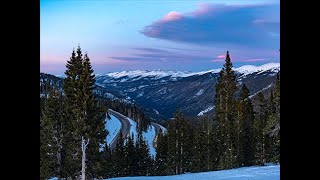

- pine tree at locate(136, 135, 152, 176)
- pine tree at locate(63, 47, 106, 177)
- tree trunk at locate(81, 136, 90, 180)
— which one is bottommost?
pine tree at locate(136, 135, 152, 176)

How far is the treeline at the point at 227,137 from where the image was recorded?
110 ft

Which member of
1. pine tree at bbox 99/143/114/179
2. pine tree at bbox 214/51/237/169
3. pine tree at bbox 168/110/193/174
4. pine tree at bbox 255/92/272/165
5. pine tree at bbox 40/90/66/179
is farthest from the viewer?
pine tree at bbox 168/110/193/174

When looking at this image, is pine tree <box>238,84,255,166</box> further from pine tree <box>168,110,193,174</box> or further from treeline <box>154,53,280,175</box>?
pine tree <box>168,110,193,174</box>

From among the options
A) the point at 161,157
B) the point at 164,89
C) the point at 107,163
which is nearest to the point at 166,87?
the point at 164,89

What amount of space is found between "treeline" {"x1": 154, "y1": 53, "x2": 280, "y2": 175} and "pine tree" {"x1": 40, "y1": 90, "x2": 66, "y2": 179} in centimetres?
1223

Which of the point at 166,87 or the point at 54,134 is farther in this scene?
the point at 166,87

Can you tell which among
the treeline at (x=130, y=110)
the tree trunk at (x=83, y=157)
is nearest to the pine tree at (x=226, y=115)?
the tree trunk at (x=83, y=157)

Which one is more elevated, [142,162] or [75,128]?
[75,128]

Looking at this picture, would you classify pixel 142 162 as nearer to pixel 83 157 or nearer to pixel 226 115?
pixel 226 115

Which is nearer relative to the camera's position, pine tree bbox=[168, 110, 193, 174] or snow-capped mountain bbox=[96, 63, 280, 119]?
pine tree bbox=[168, 110, 193, 174]

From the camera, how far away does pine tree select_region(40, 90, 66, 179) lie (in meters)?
25.8

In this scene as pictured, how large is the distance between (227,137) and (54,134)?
14.4 m

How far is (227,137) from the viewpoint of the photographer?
109 ft

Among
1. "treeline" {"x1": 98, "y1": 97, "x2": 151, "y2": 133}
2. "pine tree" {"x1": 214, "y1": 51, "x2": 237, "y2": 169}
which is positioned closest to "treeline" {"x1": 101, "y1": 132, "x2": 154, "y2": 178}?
"pine tree" {"x1": 214, "y1": 51, "x2": 237, "y2": 169}
